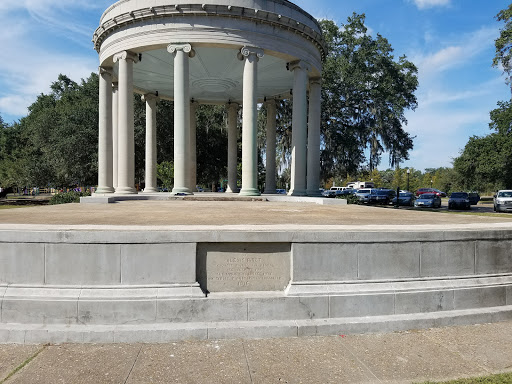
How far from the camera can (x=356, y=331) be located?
575 centimetres

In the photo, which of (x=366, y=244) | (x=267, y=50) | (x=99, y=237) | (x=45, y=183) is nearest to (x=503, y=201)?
(x=267, y=50)

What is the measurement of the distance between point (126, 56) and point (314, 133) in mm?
15367

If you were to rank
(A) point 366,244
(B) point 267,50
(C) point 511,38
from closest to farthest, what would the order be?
(A) point 366,244 → (B) point 267,50 → (C) point 511,38

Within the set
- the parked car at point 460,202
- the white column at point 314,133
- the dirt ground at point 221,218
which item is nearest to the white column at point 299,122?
the white column at point 314,133

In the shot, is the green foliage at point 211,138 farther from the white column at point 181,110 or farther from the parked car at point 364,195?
the white column at point 181,110

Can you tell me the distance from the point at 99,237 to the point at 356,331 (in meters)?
4.70

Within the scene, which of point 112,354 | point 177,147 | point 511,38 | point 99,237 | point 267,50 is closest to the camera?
point 112,354

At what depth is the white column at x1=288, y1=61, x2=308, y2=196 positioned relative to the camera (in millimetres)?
23922

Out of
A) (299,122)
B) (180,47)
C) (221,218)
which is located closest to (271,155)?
(299,122)

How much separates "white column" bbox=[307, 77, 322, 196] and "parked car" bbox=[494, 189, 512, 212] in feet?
75.7

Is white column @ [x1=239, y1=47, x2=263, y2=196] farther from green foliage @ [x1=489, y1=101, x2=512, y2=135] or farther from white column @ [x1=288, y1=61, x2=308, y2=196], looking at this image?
green foliage @ [x1=489, y1=101, x2=512, y2=135]

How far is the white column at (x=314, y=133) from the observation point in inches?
1098

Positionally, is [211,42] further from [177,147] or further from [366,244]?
[366,244]

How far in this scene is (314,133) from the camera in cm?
2811
